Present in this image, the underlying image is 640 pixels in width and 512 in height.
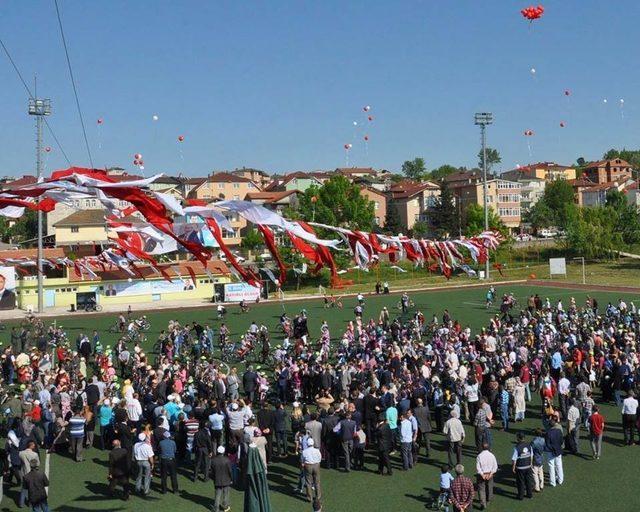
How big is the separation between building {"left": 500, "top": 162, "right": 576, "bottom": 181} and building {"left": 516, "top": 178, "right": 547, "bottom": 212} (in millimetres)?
2474

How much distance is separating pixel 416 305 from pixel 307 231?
34.6m

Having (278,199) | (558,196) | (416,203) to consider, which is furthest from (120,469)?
(558,196)

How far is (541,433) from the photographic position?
13.0 metres

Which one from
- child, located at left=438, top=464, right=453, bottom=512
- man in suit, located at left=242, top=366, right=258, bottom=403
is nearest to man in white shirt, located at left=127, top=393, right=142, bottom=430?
man in suit, located at left=242, top=366, right=258, bottom=403

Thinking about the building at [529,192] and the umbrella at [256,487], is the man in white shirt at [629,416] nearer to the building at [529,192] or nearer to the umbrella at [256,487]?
the umbrella at [256,487]

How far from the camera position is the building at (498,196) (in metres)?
99.1

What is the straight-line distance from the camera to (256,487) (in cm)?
1041

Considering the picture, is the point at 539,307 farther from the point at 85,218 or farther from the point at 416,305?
the point at 85,218

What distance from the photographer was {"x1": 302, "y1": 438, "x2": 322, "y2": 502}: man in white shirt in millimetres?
12219

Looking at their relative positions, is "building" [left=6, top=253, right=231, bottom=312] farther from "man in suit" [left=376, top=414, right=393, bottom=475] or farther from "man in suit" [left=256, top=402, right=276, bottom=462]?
"man in suit" [left=376, top=414, right=393, bottom=475]

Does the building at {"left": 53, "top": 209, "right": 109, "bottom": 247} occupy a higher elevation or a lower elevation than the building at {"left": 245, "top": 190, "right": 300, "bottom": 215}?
lower

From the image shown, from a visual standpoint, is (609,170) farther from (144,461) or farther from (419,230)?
(144,461)

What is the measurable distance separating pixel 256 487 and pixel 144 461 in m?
3.19

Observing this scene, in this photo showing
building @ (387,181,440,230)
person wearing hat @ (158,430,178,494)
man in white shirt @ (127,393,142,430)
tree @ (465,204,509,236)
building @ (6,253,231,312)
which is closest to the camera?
person wearing hat @ (158,430,178,494)
